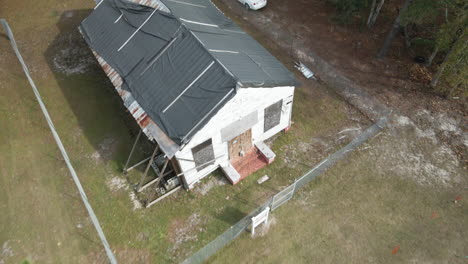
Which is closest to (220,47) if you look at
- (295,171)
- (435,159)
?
(295,171)

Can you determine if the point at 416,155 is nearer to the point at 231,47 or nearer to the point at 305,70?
the point at 305,70

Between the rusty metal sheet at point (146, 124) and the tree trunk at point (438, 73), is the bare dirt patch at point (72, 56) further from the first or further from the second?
the tree trunk at point (438, 73)

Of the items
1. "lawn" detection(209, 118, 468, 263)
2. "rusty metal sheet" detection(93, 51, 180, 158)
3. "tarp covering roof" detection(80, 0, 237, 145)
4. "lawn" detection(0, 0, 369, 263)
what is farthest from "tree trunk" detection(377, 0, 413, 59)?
Result: "rusty metal sheet" detection(93, 51, 180, 158)

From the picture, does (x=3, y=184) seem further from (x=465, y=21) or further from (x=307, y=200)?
(x=465, y=21)

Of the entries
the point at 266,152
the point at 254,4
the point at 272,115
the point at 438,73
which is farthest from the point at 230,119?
the point at 254,4

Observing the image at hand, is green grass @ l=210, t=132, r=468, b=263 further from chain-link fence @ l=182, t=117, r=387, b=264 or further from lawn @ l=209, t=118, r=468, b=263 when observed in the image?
chain-link fence @ l=182, t=117, r=387, b=264

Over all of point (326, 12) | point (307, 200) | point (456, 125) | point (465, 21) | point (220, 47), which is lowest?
point (307, 200)

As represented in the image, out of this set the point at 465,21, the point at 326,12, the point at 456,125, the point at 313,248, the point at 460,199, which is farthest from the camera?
the point at 326,12
